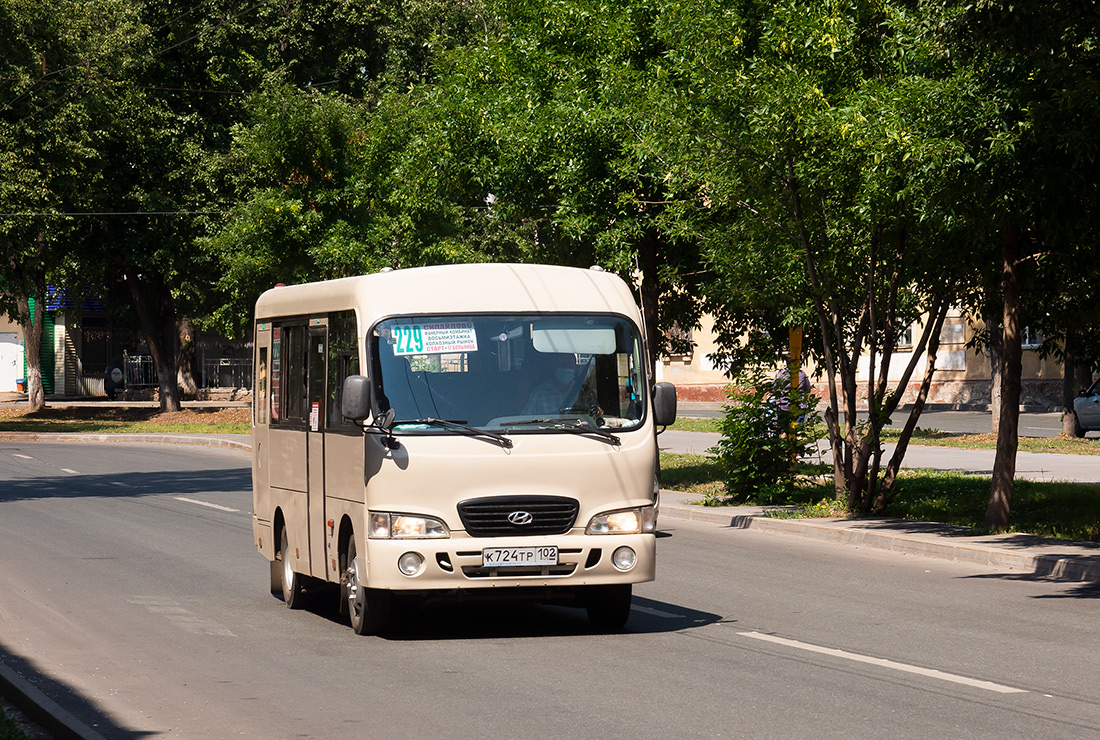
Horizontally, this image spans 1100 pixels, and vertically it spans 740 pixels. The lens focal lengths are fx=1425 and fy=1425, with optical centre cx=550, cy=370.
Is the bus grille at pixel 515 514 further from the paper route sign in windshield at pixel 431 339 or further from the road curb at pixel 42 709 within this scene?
→ the road curb at pixel 42 709

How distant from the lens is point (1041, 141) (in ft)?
40.8

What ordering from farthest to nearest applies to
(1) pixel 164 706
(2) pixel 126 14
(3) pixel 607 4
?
(2) pixel 126 14, (3) pixel 607 4, (1) pixel 164 706

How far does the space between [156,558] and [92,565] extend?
729mm

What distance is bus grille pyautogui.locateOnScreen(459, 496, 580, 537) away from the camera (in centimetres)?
923

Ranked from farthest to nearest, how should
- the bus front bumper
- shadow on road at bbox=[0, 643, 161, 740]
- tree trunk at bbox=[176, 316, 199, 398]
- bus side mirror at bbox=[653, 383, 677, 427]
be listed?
tree trunk at bbox=[176, 316, 199, 398] → bus side mirror at bbox=[653, 383, 677, 427] → the bus front bumper → shadow on road at bbox=[0, 643, 161, 740]

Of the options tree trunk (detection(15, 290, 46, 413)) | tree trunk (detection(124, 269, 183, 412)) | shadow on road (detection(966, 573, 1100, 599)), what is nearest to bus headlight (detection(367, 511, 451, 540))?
shadow on road (detection(966, 573, 1100, 599))

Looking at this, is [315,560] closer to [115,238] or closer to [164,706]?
[164,706]

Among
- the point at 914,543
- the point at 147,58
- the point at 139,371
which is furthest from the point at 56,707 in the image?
the point at 139,371

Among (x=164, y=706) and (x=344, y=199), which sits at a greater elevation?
(x=344, y=199)

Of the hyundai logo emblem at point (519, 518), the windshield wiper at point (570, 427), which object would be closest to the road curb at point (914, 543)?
the windshield wiper at point (570, 427)

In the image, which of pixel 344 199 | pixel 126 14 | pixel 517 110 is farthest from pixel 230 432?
pixel 517 110

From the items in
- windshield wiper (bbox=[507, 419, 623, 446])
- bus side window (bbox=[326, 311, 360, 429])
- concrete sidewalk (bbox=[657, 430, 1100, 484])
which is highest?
bus side window (bbox=[326, 311, 360, 429])

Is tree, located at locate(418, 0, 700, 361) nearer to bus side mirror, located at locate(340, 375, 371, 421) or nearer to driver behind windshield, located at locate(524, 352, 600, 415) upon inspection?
driver behind windshield, located at locate(524, 352, 600, 415)

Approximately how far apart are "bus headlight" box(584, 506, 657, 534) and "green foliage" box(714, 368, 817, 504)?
10.1 m
